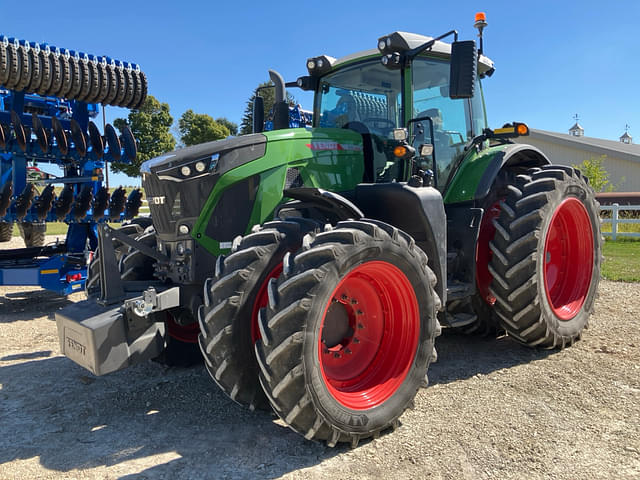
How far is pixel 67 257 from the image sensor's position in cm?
643

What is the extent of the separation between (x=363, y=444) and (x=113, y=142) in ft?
18.8

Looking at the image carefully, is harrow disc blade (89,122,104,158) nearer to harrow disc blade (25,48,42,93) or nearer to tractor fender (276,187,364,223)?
harrow disc blade (25,48,42,93)

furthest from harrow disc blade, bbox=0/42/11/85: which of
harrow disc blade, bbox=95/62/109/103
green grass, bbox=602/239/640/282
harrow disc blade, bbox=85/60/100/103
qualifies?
green grass, bbox=602/239/640/282

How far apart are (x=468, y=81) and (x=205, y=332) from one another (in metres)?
2.45

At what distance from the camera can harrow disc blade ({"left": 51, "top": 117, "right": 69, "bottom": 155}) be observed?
659cm

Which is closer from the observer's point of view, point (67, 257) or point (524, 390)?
point (524, 390)

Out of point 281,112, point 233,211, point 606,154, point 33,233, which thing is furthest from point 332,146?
point 606,154

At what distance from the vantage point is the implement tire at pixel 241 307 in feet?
9.45

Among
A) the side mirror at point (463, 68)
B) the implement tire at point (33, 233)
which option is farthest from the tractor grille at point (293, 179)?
the implement tire at point (33, 233)

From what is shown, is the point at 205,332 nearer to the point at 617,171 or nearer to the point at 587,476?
the point at 587,476

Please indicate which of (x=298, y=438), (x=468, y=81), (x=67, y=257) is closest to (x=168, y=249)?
(x=298, y=438)

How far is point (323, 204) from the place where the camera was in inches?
140

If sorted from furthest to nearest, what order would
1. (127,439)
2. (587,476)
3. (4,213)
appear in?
(4,213)
(127,439)
(587,476)

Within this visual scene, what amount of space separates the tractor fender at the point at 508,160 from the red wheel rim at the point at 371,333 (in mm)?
1531
